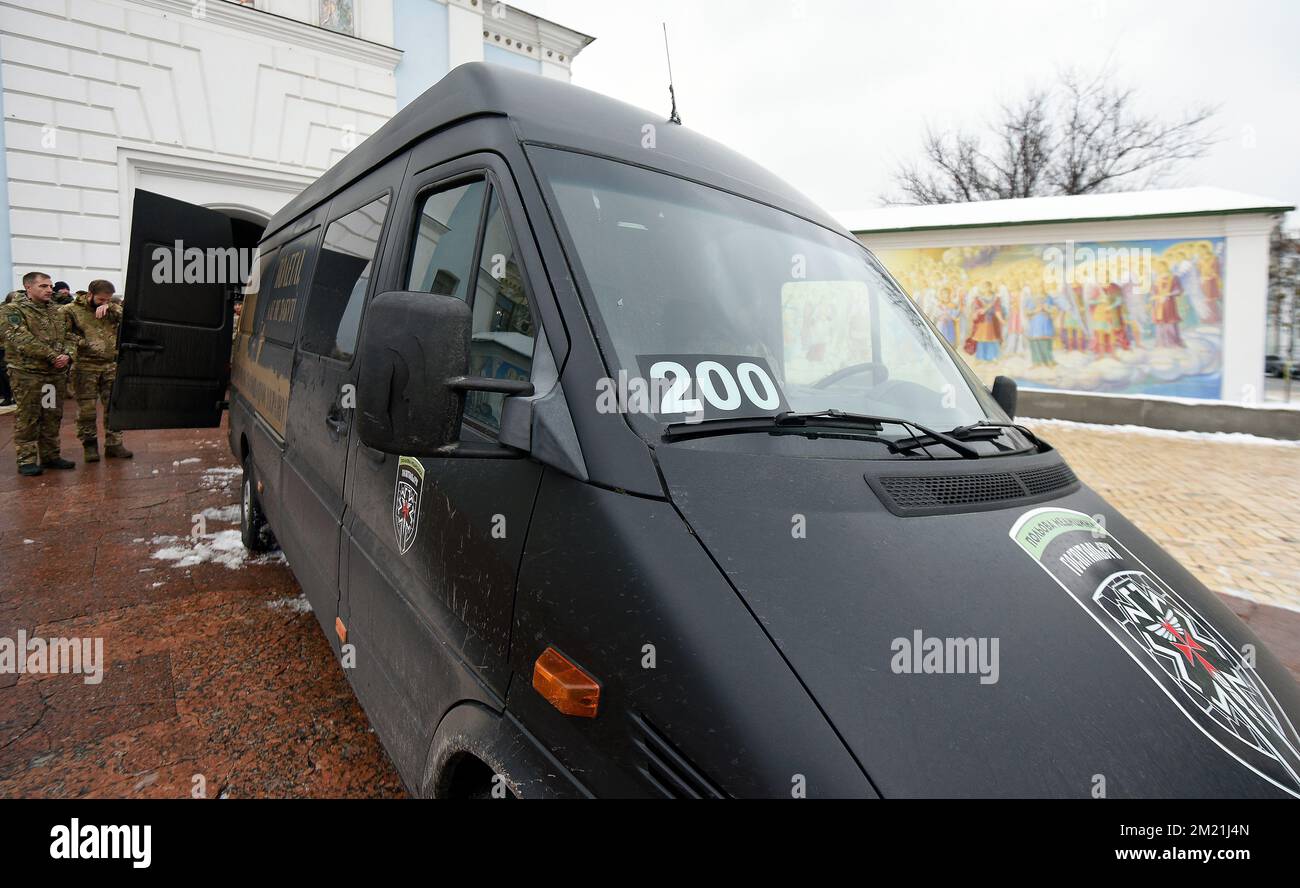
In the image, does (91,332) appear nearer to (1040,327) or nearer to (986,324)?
(986,324)

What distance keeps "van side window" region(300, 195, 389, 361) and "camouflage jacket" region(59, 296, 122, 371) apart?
674 centimetres

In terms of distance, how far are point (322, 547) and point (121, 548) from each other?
141 inches

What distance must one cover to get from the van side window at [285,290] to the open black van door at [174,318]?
5.50 ft

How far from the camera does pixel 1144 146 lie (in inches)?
1067

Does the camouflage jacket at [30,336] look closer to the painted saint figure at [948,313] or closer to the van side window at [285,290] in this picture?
the van side window at [285,290]

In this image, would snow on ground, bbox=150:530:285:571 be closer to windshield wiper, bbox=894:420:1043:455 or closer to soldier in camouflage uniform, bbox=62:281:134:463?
soldier in camouflage uniform, bbox=62:281:134:463

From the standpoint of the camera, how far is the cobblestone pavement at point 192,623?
9.12ft

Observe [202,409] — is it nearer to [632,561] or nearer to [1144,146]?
[632,561]

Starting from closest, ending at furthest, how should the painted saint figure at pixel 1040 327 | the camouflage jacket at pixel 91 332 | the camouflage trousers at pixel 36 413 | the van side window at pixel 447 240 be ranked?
1. the van side window at pixel 447 240
2. the camouflage trousers at pixel 36 413
3. the camouflage jacket at pixel 91 332
4. the painted saint figure at pixel 1040 327

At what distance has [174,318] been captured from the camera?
20.8 feet

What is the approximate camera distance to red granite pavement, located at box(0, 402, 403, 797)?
8.94 feet

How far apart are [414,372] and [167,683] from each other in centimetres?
298

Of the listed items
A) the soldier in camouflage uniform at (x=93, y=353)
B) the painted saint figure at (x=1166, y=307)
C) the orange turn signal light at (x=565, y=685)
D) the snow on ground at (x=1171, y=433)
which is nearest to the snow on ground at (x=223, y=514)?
the soldier in camouflage uniform at (x=93, y=353)
